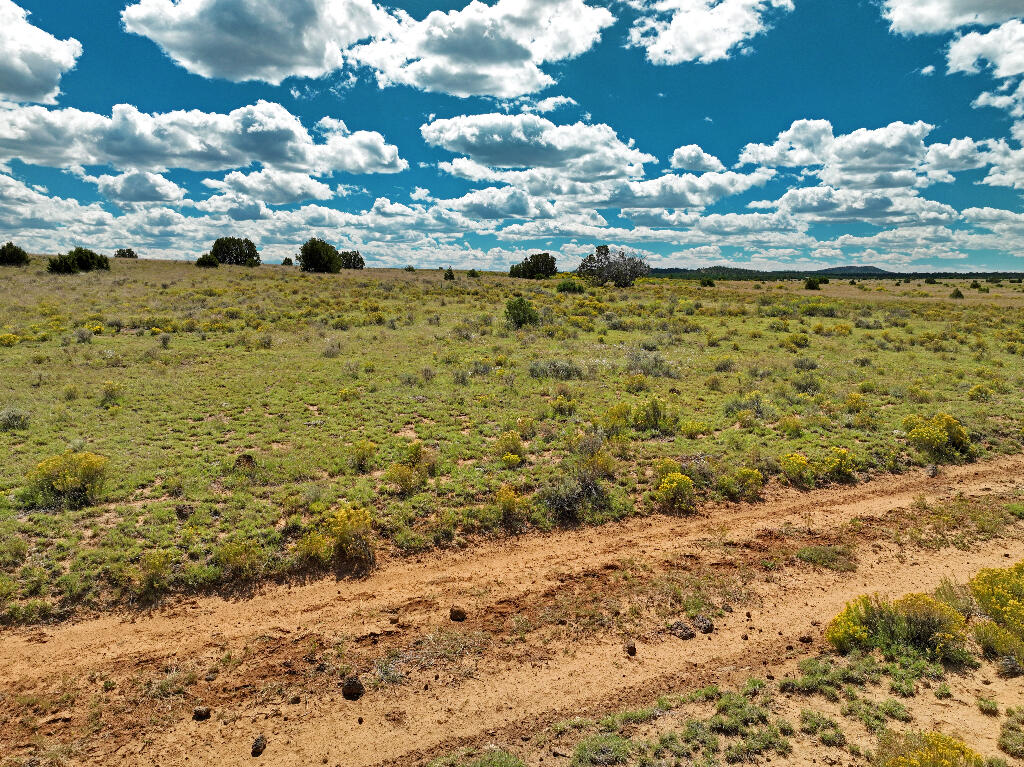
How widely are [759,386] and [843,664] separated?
45.6 ft

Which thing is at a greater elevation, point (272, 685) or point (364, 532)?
point (364, 532)

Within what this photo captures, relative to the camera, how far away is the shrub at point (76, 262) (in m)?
50.2

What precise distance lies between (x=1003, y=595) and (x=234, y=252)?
81762 millimetres

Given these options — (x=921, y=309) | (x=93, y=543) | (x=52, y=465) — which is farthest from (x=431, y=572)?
(x=921, y=309)

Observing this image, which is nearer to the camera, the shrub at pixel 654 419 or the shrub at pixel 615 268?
the shrub at pixel 654 419

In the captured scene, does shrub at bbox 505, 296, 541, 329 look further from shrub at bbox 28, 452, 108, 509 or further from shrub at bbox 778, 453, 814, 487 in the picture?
shrub at bbox 28, 452, 108, 509

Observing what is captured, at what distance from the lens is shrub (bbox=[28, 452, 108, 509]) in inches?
400

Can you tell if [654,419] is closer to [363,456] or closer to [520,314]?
[363,456]

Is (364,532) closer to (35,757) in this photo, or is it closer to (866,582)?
(35,757)

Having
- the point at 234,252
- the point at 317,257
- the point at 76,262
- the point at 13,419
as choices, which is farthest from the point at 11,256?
the point at 13,419

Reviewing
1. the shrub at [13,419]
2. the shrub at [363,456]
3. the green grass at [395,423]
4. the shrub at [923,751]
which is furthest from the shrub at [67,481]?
the shrub at [923,751]

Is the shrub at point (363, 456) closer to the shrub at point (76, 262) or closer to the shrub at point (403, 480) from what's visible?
the shrub at point (403, 480)

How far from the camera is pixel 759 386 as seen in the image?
756 inches

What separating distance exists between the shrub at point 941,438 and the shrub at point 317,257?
66.8 meters
